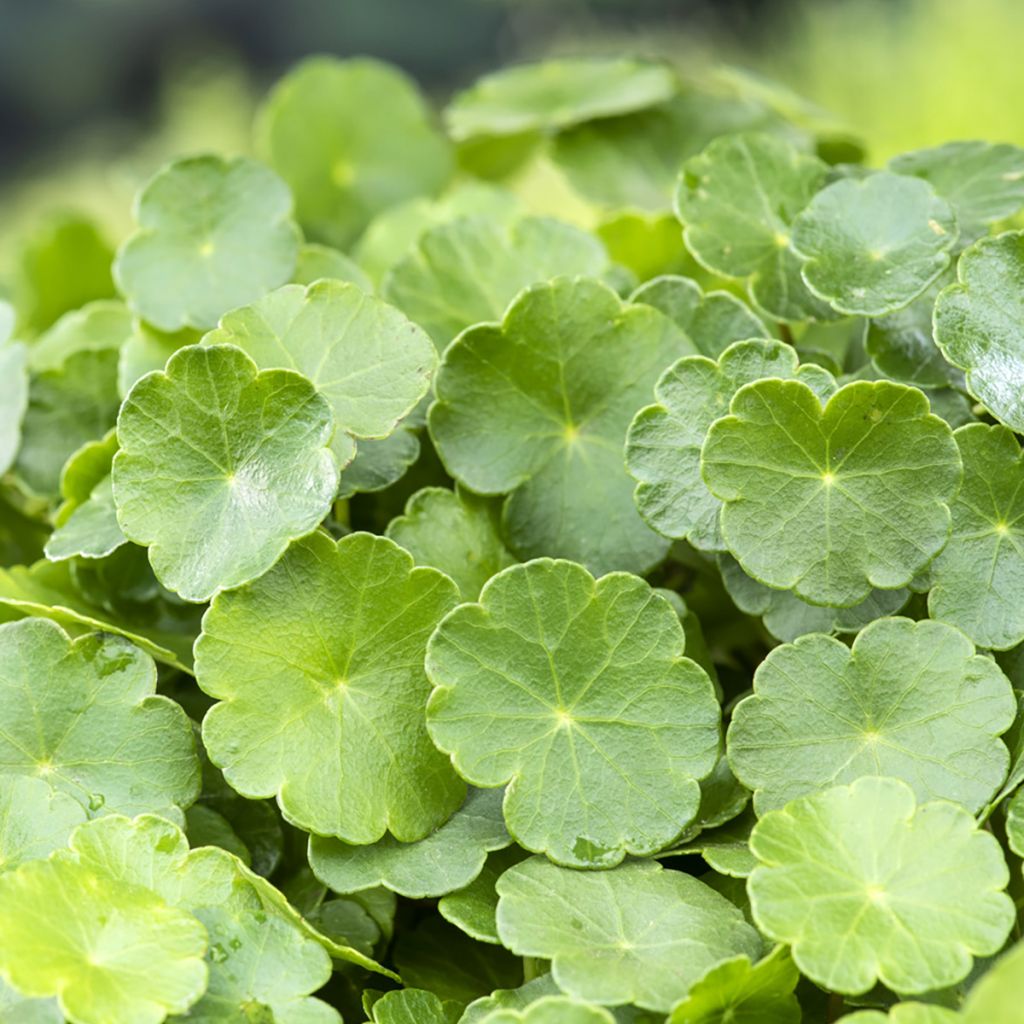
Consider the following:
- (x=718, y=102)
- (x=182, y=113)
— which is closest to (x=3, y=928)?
(x=718, y=102)

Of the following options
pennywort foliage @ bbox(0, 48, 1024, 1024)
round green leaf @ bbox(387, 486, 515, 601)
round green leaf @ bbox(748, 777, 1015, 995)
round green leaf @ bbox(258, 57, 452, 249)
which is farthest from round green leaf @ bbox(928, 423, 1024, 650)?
round green leaf @ bbox(258, 57, 452, 249)

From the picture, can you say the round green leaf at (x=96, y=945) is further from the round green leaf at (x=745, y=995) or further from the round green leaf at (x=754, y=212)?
the round green leaf at (x=754, y=212)

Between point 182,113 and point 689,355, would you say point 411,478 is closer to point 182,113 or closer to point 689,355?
point 689,355

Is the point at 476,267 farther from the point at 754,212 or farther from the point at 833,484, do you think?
the point at 833,484

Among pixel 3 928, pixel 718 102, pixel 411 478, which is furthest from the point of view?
pixel 718 102

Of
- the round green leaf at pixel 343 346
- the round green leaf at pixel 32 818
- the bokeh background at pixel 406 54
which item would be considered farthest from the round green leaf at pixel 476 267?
the bokeh background at pixel 406 54

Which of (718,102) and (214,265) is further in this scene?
(718,102)

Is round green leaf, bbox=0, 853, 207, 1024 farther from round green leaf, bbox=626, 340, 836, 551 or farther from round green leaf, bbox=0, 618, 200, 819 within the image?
round green leaf, bbox=626, 340, 836, 551
